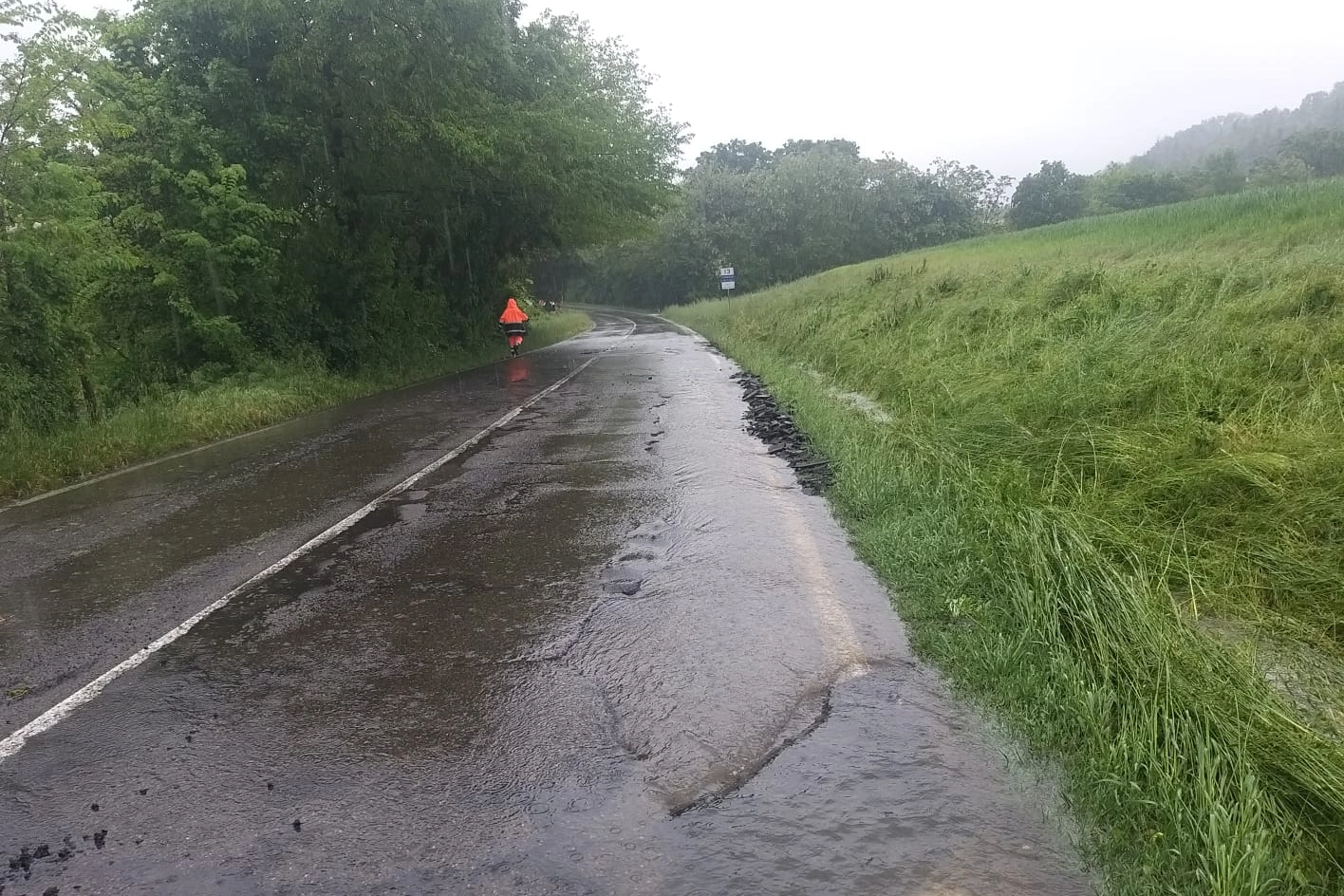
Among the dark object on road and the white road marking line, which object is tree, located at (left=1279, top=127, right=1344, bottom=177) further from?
the white road marking line

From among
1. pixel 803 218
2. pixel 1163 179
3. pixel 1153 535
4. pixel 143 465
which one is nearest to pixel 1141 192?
pixel 1163 179

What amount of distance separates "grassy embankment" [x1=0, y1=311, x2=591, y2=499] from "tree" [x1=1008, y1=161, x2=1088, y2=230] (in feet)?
219

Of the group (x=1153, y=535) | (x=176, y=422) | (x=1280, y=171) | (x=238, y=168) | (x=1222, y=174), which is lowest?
(x=1153, y=535)

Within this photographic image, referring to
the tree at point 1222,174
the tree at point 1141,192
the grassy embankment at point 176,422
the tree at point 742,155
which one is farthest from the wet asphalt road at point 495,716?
the tree at point 742,155

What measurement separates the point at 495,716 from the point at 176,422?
10.1 meters

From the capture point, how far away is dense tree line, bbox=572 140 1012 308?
67562 millimetres

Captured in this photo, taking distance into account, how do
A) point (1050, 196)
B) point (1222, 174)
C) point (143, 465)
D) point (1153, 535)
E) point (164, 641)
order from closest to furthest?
point (164, 641), point (1153, 535), point (143, 465), point (1222, 174), point (1050, 196)

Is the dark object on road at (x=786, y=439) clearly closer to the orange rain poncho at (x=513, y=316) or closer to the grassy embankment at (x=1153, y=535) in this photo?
the grassy embankment at (x=1153, y=535)

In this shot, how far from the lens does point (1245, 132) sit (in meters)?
123

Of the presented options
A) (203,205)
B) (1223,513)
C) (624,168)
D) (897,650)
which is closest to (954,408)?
(1223,513)

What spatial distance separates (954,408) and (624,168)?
754 inches

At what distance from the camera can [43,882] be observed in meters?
2.75

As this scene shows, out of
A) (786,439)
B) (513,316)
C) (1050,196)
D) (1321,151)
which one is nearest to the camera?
(786,439)

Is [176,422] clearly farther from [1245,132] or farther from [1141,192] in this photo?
[1245,132]
